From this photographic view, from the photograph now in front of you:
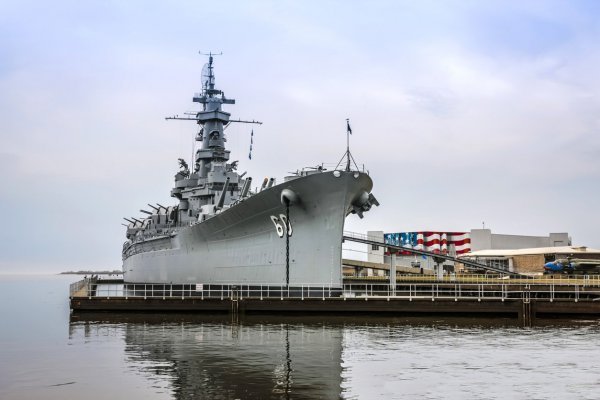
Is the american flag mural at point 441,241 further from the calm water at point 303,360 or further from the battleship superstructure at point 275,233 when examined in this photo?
the calm water at point 303,360

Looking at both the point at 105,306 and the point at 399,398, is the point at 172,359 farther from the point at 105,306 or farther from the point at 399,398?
the point at 105,306

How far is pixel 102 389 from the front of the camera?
17.9 m

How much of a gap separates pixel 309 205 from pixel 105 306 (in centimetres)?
1275

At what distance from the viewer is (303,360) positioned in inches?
865

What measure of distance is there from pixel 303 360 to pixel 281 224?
15.8m

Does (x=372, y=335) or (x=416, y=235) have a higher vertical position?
(x=416, y=235)

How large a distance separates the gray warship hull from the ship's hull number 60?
0.13 meters

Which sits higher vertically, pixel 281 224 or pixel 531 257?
pixel 281 224

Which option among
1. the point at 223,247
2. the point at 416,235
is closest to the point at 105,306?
the point at 223,247

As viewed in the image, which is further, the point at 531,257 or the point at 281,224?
the point at 531,257

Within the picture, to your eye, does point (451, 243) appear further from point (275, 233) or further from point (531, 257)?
point (275, 233)

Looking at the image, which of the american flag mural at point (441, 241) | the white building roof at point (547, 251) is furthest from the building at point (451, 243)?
the white building roof at point (547, 251)

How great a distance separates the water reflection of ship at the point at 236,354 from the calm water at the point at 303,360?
47mm

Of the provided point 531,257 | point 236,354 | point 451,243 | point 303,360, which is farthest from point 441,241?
point 303,360
